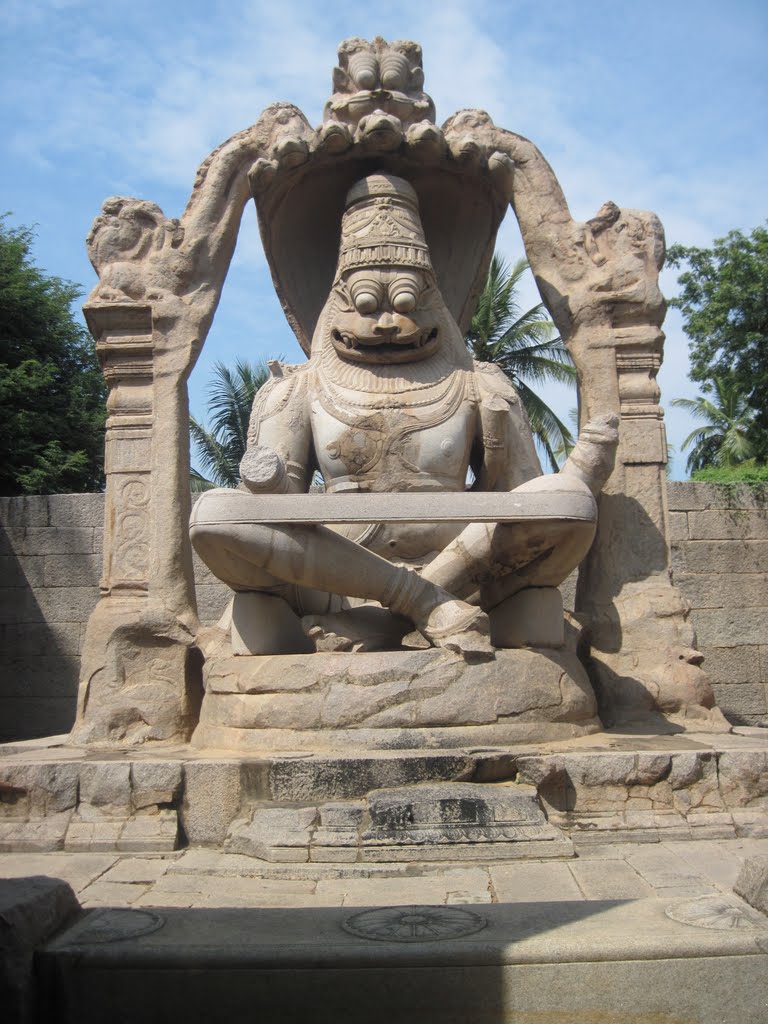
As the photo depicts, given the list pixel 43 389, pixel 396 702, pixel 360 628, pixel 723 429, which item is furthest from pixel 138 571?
pixel 723 429

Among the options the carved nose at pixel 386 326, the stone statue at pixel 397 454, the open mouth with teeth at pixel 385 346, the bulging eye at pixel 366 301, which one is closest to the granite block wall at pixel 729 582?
the stone statue at pixel 397 454

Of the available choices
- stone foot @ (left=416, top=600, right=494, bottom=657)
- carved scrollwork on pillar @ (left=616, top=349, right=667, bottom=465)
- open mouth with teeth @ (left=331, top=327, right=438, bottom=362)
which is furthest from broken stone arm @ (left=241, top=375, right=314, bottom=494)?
carved scrollwork on pillar @ (left=616, top=349, right=667, bottom=465)

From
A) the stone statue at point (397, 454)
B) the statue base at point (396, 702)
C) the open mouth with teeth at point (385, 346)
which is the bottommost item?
the statue base at point (396, 702)

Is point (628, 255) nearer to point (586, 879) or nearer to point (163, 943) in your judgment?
point (586, 879)

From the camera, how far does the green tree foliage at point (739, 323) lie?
15.1 m

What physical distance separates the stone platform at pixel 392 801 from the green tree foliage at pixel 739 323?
11.7 m

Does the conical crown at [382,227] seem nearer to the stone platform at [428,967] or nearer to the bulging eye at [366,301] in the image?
the bulging eye at [366,301]

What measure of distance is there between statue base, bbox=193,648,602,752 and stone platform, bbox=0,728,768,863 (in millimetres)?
121

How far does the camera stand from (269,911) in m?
2.96

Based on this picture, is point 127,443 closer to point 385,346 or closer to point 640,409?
point 385,346

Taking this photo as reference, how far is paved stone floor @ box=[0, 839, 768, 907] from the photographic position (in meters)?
3.26

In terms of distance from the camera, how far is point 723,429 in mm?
26750

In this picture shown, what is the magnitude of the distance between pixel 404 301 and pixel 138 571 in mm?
2105

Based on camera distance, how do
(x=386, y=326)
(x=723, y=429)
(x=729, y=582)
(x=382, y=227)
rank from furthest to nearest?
1. (x=723, y=429)
2. (x=729, y=582)
3. (x=382, y=227)
4. (x=386, y=326)
